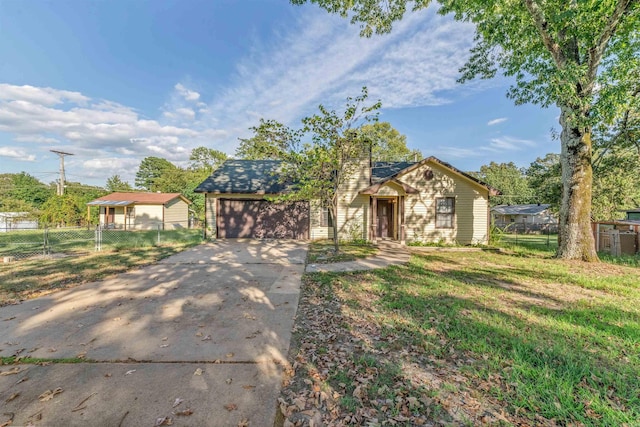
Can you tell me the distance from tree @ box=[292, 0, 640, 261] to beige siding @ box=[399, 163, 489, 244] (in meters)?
3.66

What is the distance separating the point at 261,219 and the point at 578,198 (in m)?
12.9

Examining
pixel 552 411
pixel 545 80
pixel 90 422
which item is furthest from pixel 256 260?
pixel 545 80

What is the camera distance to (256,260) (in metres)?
8.59

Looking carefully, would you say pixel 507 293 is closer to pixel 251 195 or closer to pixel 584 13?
pixel 584 13

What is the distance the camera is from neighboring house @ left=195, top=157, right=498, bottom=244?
12.7 m

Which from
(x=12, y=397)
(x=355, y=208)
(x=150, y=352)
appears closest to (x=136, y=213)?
(x=355, y=208)

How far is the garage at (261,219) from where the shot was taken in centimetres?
1369

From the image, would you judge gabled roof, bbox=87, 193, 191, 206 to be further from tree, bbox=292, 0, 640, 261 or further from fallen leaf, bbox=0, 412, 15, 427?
fallen leaf, bbox=0, 412, 15, 427

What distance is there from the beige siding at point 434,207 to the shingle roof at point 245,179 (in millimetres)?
6713

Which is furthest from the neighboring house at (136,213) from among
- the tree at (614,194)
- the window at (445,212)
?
the tree at (614,194)

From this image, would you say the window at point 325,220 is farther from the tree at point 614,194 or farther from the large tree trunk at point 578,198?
the tree at point 614,194

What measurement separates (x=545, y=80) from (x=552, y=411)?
9.21 meters

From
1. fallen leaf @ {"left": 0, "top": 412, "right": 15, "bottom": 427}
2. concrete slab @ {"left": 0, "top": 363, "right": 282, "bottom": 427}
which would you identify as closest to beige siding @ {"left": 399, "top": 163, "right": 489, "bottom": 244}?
concrete slab @ {"left": 0, "top": 363, "right": 282, "bottom": 427}

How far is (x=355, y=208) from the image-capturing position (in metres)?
13.4
